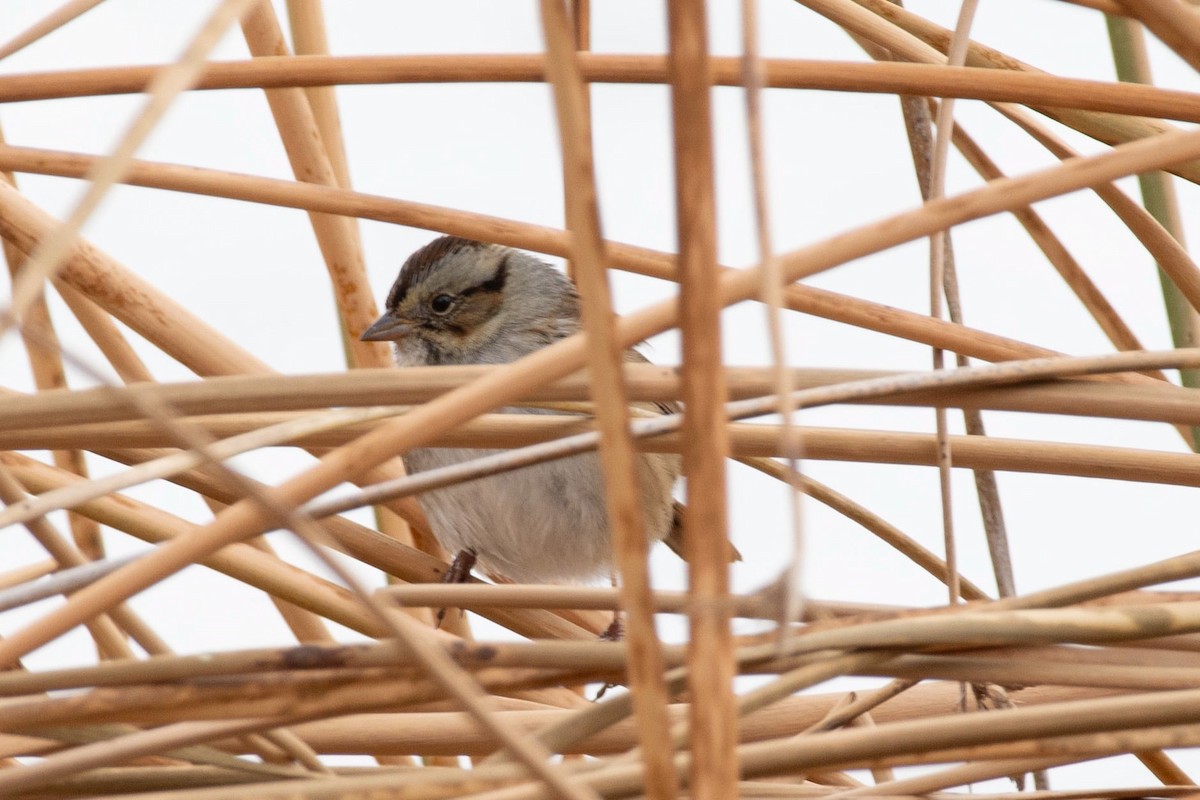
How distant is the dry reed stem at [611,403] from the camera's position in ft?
2.02

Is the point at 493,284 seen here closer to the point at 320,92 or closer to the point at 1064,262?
the point at 320,92

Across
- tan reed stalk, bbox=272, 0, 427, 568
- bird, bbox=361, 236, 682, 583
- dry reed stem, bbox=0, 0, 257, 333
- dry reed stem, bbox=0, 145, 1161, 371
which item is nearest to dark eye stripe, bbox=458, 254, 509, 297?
bird, bbox=361, 236, 682, 583

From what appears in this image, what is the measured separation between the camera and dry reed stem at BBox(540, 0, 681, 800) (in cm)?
62

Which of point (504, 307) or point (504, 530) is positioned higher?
point (504, 307)

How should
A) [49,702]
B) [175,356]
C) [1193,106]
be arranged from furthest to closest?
[175,356] < [1193,106] < [49,702]

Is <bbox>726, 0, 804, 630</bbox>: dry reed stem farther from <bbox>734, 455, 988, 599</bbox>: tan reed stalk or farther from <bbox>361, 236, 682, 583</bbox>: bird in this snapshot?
<bbox>361, 236, 682, 583</bbox>: bird

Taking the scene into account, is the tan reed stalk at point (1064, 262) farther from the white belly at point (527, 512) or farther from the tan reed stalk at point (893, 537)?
the white belly at point (527, 512)

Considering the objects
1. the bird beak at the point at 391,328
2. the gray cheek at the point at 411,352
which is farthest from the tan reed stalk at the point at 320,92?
the gray cheek at the point at 411,352

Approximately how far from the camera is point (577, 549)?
9.66 feet

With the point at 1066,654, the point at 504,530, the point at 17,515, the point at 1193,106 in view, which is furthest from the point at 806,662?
the point at 504,530

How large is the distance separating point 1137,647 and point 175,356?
123 centimetres

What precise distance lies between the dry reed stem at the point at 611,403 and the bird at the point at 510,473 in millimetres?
1845

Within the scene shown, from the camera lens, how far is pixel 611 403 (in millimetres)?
651

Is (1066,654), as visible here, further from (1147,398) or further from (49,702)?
(49,702)
